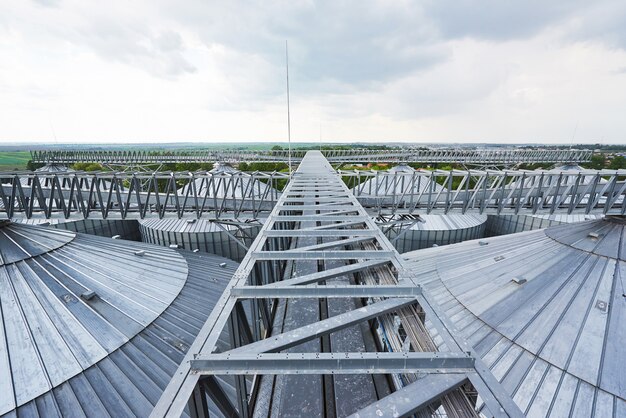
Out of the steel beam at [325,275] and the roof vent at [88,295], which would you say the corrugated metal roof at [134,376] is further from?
the steel beam at [325,275]

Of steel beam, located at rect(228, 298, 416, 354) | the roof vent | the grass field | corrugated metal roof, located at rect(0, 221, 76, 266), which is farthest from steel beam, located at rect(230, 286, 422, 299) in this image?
the grass field

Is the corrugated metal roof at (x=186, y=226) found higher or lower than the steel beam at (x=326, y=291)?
lower

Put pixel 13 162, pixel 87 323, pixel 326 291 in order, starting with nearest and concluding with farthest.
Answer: pixel 326 291 → pixel 87 323 → pixel 13 162

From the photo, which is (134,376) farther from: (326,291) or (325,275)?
(326,291)

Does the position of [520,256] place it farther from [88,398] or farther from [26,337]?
[26,337]

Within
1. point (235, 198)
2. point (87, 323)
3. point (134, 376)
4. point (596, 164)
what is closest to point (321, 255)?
point (134, 376)

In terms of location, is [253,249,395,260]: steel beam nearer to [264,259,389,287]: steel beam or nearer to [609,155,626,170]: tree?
[264,259,389,287]: steel beam

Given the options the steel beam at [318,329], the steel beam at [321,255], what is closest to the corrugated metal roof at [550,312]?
the steel beam at [321,255]

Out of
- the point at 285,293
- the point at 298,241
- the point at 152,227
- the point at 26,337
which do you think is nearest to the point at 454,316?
the point at 298,241
